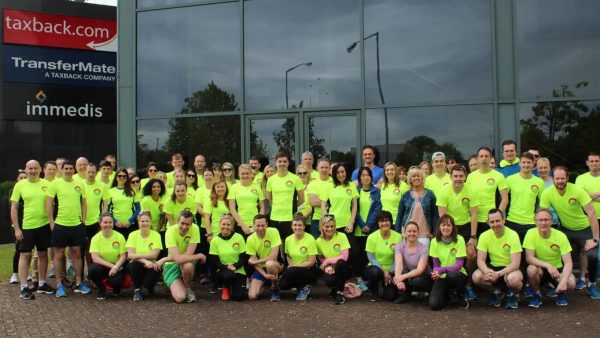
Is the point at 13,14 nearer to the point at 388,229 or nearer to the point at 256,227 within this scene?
the point at 256,227

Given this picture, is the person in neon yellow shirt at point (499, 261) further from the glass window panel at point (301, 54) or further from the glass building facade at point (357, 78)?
the glass window panel at point (301, 54)

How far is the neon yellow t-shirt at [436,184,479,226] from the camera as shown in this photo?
776 centimetres

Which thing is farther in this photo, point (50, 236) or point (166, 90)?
point (166, 90)

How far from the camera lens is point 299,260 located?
799 centimetres

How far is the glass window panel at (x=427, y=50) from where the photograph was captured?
10734 mm

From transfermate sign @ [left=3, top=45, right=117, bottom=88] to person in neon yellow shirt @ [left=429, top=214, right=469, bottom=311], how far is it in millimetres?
14044

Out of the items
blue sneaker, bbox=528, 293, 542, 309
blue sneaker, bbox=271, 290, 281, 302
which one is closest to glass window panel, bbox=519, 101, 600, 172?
blue sneaker, bbox=528, 293, 542, 309

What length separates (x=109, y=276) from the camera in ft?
26.7

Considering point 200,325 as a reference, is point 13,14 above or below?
above

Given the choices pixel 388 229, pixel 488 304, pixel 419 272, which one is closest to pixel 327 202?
pixel 388 229

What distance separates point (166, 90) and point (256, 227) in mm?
5588

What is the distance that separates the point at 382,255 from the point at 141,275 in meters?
3.23

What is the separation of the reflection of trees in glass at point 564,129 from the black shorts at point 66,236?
24.1ft

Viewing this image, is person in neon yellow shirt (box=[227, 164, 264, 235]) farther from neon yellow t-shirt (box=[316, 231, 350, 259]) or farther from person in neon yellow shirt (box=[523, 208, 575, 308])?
person in neon yellow shirt (box=[523, 208, 575, 308])
